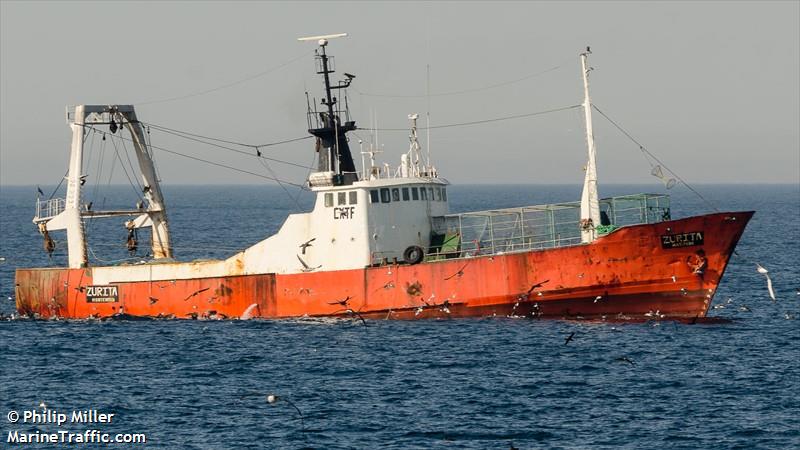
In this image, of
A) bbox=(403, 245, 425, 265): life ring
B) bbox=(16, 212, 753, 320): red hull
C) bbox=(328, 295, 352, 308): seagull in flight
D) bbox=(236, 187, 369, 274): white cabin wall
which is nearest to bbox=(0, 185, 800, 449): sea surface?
bbox=(16, 212, 753, 320): red hull

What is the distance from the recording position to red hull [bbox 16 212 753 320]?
43.2 metres

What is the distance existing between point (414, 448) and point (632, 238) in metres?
16.7

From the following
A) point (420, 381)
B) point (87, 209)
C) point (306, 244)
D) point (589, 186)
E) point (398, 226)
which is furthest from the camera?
point (87, 209)

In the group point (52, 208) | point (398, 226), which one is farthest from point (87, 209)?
point (398, 226)

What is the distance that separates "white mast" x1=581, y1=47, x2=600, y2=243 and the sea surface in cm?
368

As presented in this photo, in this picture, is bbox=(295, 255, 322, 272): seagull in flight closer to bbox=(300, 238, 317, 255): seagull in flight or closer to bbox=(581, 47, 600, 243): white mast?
bbox=(300, 238, 317, 255): seagull in flight

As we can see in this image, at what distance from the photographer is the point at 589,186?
43.8 meters

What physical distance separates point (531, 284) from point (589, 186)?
14.2 feet

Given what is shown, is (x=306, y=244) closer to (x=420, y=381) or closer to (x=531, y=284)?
(x=531, y=284)

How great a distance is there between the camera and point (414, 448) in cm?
2950

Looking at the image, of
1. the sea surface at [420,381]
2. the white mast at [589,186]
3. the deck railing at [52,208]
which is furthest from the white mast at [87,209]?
the white mast at [589,186]

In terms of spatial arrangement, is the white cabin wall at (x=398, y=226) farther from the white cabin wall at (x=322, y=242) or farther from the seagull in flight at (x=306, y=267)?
the seagull in flight at (x=306, y=267)

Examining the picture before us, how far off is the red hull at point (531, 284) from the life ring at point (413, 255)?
945 mm

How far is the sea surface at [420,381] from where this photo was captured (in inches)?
1220
